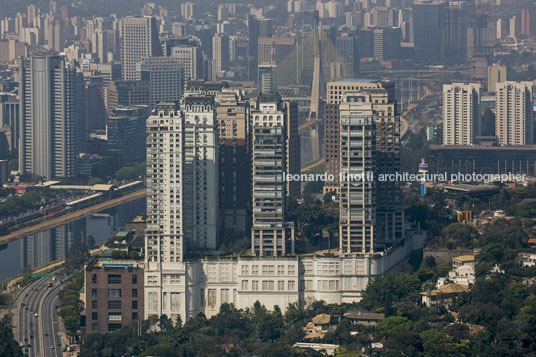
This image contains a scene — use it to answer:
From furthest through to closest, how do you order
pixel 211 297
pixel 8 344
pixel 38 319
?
pixel 211 297
pixel 38 319
pixel 8 344

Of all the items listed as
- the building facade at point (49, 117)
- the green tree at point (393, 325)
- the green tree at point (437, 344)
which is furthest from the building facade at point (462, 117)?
the green tree at point (437, 344)

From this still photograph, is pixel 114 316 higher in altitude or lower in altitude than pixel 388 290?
lower

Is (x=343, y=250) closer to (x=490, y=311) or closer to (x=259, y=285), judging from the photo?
(x=259, y=285)

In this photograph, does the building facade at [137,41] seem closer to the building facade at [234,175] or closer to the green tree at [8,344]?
the building facade at [234,175]

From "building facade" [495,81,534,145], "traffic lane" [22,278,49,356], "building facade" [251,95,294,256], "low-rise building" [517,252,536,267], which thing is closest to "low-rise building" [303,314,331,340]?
"building facade" [251,95,294,256]

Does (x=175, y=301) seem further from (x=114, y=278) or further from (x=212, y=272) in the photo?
(x=114, y=278)

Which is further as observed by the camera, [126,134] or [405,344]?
[126,134]

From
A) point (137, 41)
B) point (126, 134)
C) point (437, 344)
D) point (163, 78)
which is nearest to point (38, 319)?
point (437, 344)
